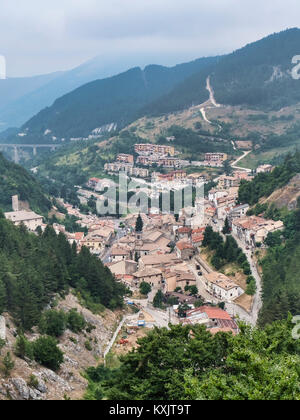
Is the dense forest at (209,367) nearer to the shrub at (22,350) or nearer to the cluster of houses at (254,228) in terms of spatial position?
the shrub at (22,350)

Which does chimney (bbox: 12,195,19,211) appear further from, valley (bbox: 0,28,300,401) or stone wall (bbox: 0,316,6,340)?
stone wall (bbox: 0,316,6,340)

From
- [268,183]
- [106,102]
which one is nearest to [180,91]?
[106,102]

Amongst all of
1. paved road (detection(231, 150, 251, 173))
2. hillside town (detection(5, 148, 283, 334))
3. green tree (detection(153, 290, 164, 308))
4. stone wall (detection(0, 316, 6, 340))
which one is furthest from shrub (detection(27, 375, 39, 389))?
paved road (detection(231, 150, 251, 173))

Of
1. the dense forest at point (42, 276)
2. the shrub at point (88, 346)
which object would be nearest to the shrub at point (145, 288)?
the dense forest at point (42, 276)

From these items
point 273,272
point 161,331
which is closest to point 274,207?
point 273,272

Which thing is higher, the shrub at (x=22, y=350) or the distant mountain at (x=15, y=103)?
the distant mountain at (x=15, y=103)

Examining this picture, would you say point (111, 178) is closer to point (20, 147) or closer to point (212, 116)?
point (212, 116)

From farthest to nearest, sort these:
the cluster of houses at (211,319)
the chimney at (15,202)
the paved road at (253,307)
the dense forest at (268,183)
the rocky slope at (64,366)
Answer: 1. the chimney at (15,202)
2. the dense forest at (268,183)
3. the paved road at (253,307)
4. the cluster of houses at (211,319)
5. the rocky slope at (64,366)
